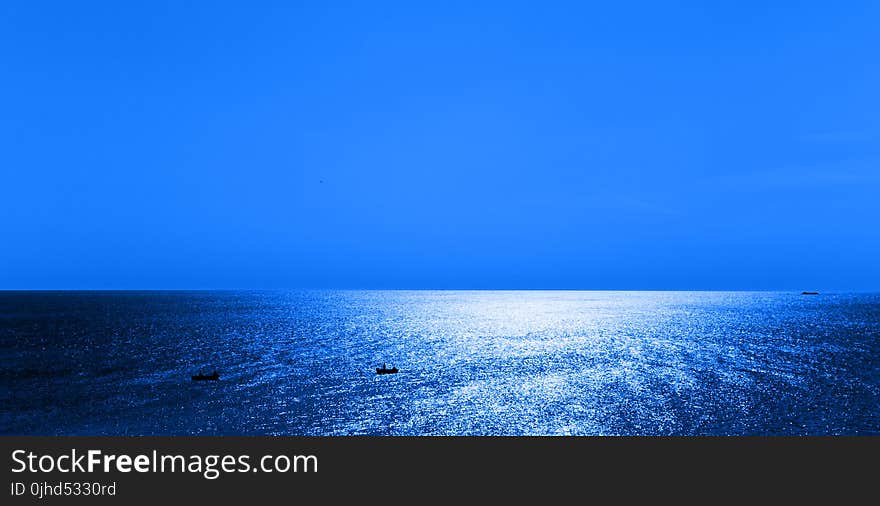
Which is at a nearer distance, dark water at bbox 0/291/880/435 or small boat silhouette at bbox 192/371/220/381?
dark water at bbox 0/291/880/435

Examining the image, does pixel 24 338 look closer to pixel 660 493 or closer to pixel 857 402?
pixel 660 493

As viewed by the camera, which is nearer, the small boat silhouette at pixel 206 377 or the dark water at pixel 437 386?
the dark water at pixel 437 386

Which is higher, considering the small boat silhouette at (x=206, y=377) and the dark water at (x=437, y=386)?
the small boat silhouette at (x=206, y=377)

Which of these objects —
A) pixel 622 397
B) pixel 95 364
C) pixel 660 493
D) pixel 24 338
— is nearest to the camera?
pixel 660 493

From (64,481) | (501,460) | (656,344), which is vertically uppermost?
(64,481)

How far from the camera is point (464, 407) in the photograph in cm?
4991

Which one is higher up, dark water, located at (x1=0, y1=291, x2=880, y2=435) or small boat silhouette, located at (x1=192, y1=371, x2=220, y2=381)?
small boat silhouette, located at (x1=192, y1=371, x2=220, y2=381)

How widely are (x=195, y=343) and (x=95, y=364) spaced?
25211 mm

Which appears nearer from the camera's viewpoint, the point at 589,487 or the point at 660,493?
the point at 660,493

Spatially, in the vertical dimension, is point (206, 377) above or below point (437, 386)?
above

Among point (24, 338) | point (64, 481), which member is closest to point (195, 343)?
point (24, 338)

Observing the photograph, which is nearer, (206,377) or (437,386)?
(437,386)

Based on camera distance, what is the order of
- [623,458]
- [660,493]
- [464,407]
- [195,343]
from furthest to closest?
[195,343], [464,407], [623,458], [660,493]

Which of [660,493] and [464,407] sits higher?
[660,493]
